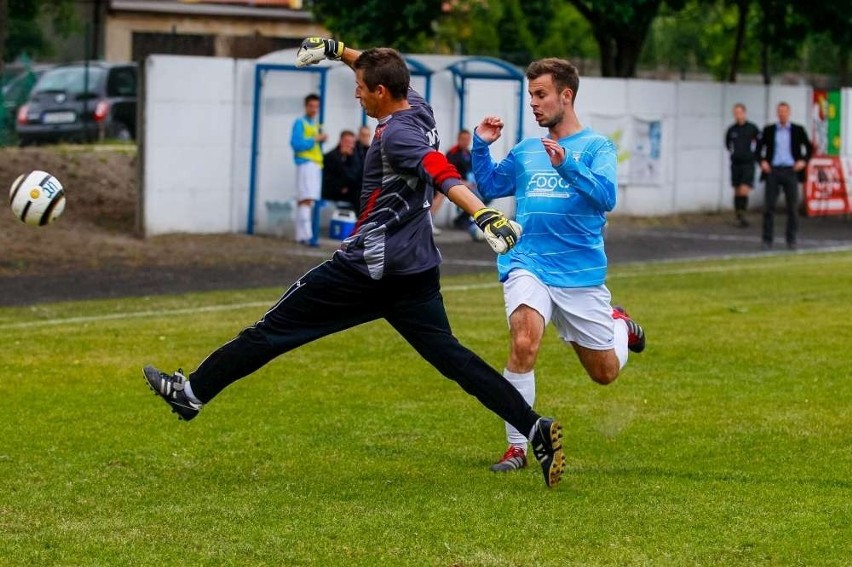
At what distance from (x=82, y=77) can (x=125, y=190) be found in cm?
641

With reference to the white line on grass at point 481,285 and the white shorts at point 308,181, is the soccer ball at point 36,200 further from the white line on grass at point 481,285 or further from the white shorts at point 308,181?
the white shorts at point 308,181

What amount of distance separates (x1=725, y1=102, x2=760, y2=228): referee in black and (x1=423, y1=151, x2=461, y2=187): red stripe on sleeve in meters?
20.3

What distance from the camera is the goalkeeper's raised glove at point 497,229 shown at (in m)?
6.48

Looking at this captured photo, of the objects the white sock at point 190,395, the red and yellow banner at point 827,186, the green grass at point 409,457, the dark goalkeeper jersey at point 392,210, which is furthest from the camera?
the red and yellow banner at point 827,186

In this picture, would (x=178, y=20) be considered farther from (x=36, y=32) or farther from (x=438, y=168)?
(x=438, y=168)

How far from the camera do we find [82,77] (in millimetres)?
29422

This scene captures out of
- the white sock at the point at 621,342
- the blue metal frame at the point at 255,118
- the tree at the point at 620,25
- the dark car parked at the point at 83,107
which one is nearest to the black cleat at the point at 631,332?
the white sock at the point at 621,342

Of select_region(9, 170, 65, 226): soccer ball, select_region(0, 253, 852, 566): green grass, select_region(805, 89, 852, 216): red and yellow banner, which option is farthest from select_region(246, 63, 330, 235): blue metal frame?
select_region(9, 170, 65, 226): soccer ball

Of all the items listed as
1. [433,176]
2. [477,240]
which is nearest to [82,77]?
[477,240]

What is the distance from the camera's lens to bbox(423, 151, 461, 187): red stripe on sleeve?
681cm

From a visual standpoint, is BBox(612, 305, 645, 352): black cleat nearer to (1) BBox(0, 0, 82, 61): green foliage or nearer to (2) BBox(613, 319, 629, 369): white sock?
(2) BBox(613, 319, 629, 369): white sock

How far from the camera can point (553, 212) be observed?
309 inches

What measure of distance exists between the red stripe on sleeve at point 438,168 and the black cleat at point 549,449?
123cm

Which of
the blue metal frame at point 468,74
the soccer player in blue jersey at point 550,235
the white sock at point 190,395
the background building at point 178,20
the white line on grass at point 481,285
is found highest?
the background building at point 178,20
